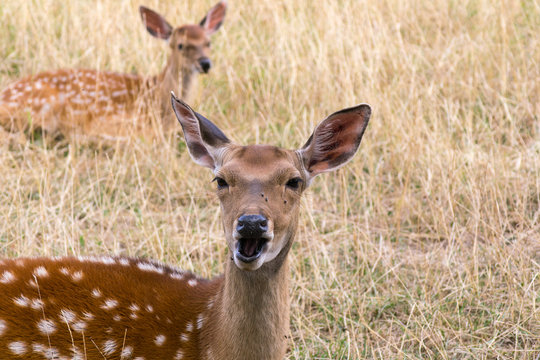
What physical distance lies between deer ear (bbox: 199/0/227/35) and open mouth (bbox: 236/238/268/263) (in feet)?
16.1

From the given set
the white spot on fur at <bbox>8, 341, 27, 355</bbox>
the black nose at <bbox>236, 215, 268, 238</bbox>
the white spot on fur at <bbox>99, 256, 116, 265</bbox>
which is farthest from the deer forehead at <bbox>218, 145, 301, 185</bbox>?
the white spot on fur at <bbox>8, 341, 27, 355</bbox>

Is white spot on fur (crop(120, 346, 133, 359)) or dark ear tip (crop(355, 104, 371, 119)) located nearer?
white spot on fur (crop(120, 346, 133, 359))

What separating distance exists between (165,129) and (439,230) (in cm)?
284

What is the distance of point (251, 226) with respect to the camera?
3.29 metres

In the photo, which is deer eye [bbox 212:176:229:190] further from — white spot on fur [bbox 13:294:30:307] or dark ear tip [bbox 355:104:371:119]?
white spot on fur [bbox 13:294:30:307]

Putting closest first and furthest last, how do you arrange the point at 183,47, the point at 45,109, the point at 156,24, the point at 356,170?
the point at 356,170 → the point at 45,109 → the point at 183,47 → the point at 156,24

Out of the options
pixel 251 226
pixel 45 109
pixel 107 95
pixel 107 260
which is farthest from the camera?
pixel 107 95

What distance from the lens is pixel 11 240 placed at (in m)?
5.20

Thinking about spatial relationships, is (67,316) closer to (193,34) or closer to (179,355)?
(179,355)

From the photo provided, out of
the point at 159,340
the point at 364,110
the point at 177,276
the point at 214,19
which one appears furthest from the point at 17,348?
the point at 214,19

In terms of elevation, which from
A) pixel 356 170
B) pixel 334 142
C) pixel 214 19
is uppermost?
pixel 214 19

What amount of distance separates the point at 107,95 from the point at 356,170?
8.21 ft

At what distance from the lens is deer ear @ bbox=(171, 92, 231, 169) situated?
394cm

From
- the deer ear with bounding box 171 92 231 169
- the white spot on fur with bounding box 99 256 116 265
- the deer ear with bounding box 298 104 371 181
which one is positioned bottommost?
the white spot on fur with bounding box 99 256 116 265
